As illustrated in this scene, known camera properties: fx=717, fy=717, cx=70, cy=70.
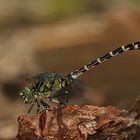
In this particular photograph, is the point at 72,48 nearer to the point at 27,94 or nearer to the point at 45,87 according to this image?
the point at 27,94

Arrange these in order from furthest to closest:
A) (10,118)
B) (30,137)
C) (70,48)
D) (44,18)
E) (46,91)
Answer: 1. (44,18)
2. (70,48)
3. (10,118)
4. (46,91)
5. (30,137)

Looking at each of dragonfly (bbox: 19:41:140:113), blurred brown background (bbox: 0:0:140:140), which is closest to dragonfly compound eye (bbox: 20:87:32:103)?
dragonfly (bbox: 19:41:140:113)

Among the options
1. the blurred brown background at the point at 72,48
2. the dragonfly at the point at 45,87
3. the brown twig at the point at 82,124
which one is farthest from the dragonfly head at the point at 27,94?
the blurred brown background at the point at 72,48

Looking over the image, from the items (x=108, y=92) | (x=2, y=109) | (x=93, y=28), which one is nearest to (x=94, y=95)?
(x=108, y=92)

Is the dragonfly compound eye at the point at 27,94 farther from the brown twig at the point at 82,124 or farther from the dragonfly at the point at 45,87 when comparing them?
the brown twig at the point at 82,124

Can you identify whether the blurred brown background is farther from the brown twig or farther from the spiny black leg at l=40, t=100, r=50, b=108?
the brown twig

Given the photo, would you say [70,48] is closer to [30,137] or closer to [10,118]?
[10,118]
